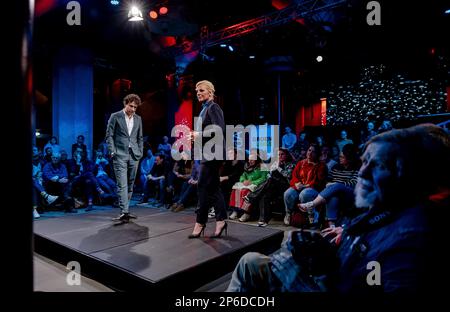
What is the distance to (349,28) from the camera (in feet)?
23.9

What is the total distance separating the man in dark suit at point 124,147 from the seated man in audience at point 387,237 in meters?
2.70

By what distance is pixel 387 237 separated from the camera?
3.57 ft

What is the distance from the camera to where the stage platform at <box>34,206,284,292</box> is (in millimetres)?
2238

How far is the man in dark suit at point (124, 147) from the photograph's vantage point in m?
3.68

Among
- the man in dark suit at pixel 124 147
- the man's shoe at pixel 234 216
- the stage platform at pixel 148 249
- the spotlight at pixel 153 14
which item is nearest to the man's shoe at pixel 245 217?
the man's shoe at pixel 234 216

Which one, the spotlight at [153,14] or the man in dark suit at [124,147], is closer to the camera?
the man in dark suit at [124,147]

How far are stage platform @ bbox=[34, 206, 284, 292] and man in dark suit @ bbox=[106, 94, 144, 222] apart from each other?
0.42 m

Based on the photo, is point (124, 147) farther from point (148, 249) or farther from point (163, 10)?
point (163, 10)

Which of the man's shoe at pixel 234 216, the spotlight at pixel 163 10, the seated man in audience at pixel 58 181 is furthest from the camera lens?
the spotlight at pixel 163 10

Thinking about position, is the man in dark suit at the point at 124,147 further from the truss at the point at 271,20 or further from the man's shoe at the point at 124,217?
the truss at the point at 271,20

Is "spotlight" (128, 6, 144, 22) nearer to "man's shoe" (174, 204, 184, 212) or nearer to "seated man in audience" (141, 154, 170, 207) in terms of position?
"seated man in audience" (141, 154, 170, 207)

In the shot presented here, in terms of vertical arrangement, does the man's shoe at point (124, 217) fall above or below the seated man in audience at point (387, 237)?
below
